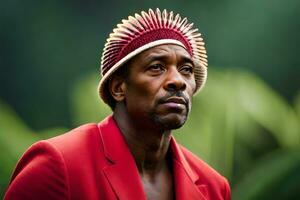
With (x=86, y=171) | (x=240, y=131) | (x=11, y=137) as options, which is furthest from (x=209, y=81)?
(x=86, y=171)

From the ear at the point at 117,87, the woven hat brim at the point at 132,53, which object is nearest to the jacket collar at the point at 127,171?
the ear at the point at 117,87

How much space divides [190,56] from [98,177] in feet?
2.59

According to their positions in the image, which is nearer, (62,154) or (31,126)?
(62,154)

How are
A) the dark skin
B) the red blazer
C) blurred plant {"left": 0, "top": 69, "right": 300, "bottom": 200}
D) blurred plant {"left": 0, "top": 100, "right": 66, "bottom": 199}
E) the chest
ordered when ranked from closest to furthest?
1. the red blazer
2. the dark skin
3. the chest
4. blurred plant {"left": 0, "top": 100, "right": 66, "bottom": 199}
5. blurred plant {"left": 0, "top": 69, "right": 300, "bottom": 200}

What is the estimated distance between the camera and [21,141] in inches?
248

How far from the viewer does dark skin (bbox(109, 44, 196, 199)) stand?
360 centimetres

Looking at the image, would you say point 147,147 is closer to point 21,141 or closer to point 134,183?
point 134,183

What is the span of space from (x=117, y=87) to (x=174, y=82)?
348mm

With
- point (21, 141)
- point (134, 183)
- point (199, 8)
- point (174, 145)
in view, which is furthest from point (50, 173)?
point (199, 8)

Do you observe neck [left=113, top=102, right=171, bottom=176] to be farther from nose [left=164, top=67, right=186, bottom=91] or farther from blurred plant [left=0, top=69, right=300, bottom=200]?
blurred plant [left=0, top=69, right=300, bottom=200]

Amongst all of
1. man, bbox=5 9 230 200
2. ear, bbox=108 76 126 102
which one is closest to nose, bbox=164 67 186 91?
man, bbox=5 9 230 200

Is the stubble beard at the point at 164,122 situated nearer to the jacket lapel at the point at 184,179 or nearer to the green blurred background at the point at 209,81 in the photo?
the jacket lapel at the point at 184,179

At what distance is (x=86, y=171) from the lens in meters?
3.44

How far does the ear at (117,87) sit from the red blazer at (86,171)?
0.12 meters
